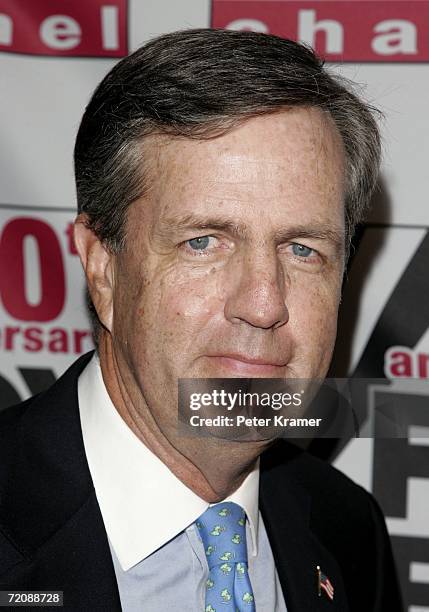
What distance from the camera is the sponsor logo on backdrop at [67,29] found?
2.13m

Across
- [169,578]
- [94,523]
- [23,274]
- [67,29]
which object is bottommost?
[169,578]

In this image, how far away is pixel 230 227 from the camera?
51.6 inches

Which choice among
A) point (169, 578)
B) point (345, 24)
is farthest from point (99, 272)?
point (345, 24)

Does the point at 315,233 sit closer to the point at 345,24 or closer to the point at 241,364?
the point at 241,364

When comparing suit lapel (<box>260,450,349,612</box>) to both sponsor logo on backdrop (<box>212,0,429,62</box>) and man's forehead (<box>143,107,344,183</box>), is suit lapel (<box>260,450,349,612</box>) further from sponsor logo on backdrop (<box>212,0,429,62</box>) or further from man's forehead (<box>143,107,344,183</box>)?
sponsor logo on backdrop (<box>212,0,429,62</box>)

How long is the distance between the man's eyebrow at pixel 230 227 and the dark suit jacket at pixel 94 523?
35 centimetres

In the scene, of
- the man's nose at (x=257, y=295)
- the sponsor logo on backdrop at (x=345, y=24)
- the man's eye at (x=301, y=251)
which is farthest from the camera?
the sponsor logo on backdrop at (x=345, y=24)

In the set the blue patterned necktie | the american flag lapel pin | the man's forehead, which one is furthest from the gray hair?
the american flag lapel pin

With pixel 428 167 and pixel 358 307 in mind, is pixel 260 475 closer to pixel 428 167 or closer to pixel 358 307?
pixel 358 307

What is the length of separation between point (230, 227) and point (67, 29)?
3.41 feet

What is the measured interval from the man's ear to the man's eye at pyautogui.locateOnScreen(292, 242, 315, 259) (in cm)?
29

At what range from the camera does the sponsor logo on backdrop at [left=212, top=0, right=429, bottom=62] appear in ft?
6.96

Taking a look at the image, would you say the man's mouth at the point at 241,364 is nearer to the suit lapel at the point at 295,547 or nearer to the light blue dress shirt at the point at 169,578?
the light blue dress shirt at the point at 169,578

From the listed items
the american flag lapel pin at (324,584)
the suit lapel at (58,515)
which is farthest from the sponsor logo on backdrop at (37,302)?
the american flag lapel pin at (324,584)
